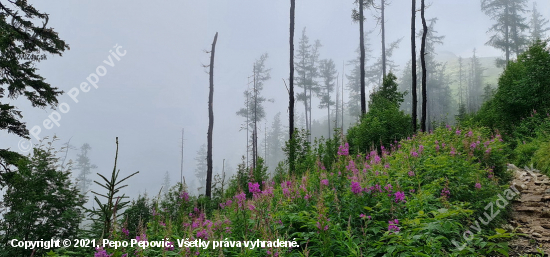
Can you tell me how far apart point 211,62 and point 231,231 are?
47.0ft

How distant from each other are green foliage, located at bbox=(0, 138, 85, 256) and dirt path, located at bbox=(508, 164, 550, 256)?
8420mm

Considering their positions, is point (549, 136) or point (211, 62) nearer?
point (549, 136)

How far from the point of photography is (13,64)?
7.66 meters

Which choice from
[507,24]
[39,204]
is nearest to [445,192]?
[39,204]

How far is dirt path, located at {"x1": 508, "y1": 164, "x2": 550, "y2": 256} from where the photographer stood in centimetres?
352

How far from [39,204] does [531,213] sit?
10612mm

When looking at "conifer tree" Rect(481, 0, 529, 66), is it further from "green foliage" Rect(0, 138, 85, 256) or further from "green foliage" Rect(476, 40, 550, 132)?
"green foliage" Rect(0, 138, 85, 256)

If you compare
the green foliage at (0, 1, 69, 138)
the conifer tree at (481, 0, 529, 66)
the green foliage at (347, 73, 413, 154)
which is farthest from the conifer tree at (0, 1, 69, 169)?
the conifer tree at (481, 0, 529, 66)

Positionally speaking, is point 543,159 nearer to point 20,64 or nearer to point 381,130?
point 381,130

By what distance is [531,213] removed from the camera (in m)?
4.55

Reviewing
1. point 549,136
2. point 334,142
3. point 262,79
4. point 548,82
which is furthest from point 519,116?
point 262,79

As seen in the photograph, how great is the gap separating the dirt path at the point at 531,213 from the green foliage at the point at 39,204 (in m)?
8.42

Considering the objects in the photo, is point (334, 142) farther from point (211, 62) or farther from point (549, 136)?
point (211, 62)

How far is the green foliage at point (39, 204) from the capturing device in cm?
552
